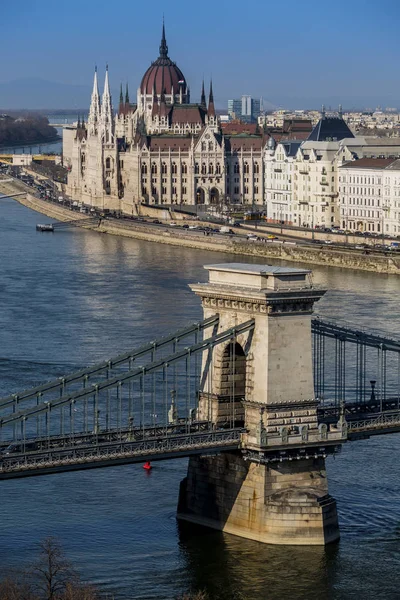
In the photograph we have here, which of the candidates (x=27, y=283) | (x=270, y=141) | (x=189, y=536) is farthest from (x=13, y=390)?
(x=270, y=141)

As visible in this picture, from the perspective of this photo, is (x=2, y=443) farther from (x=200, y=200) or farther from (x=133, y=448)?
(x=200, y=200)

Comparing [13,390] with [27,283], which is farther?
[27,283]

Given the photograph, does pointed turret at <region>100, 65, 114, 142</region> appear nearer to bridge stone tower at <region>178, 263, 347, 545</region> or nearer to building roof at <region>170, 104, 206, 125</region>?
building roof at <region>170, 104, 206, 125</region>

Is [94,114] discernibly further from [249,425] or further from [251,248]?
[249,425]

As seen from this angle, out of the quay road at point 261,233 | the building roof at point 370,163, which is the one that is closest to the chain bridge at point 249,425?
the quay road at point 261,233

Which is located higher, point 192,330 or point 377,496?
point 192,330

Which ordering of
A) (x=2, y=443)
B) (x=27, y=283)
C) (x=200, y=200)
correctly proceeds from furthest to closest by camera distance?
(x=200, y=200), (x=27, y=283), (x=2, y=443)

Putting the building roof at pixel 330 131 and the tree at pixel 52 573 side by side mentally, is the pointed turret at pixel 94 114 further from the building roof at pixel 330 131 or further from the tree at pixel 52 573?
the tree at pixel 52 573
